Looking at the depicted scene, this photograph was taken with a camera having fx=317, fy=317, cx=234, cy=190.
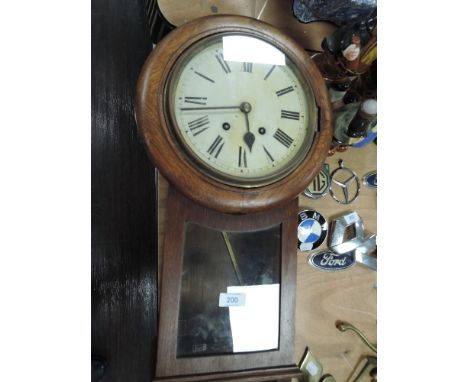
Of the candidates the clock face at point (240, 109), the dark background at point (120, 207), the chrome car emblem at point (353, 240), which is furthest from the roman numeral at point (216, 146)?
the chrome car emblem at point (353, 240)

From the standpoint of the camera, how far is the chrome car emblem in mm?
866

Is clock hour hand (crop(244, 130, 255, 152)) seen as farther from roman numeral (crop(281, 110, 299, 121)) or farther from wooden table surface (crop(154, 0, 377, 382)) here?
wooden table surface (crop(154, 0, 377, 382))

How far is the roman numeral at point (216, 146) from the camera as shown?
1.73ft

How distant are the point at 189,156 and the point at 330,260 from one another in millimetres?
546

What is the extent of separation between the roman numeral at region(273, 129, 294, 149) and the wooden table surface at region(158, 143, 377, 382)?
31 cm

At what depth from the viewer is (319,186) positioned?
85cm

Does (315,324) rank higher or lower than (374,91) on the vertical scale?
lower

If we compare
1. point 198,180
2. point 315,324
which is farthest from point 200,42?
point 315,324

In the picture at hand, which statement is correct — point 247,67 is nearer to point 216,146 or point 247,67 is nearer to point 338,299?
point 216,146

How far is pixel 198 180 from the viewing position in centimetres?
51

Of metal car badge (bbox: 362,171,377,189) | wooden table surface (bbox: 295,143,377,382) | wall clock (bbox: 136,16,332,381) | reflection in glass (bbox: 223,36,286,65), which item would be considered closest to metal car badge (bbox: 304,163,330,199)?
wooden table surface (bbox: 295,143,377,382)

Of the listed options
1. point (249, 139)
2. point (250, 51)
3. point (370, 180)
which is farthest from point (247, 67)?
point (370, 180)
